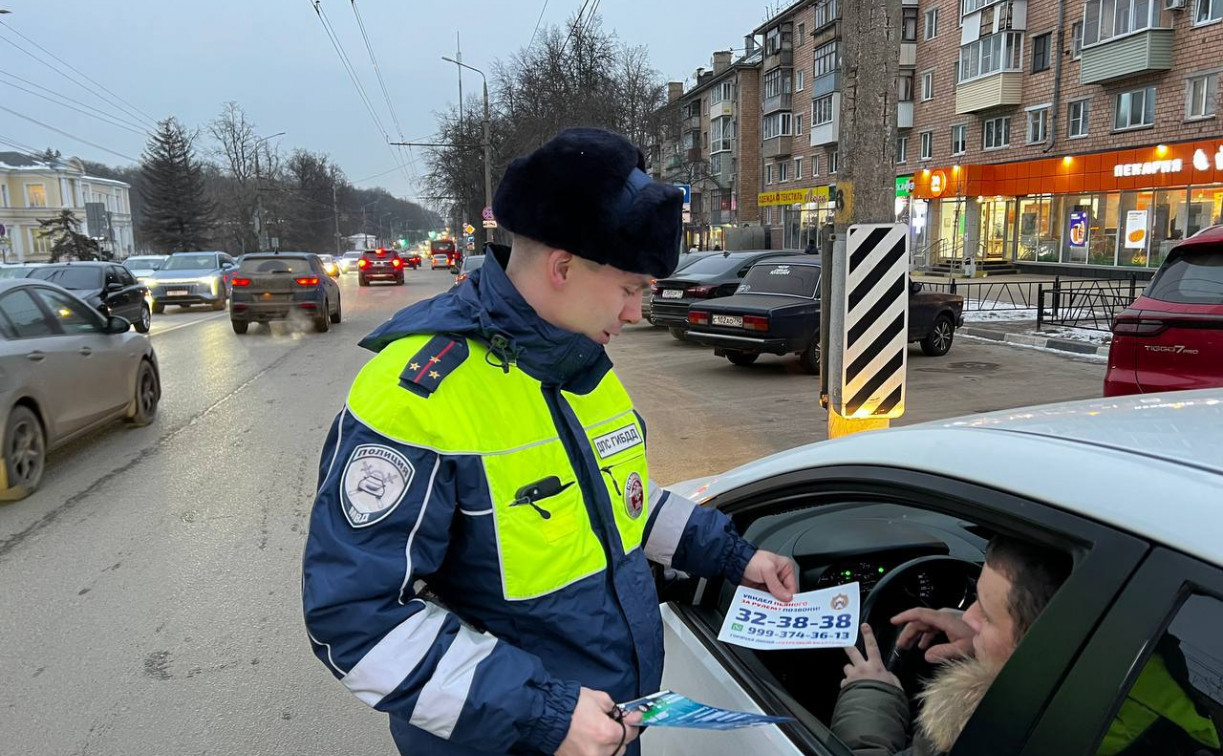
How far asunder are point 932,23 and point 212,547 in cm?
3994

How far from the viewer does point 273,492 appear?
6.13m

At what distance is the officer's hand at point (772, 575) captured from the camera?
1.98m

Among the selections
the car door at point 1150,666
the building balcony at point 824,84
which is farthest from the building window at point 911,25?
the car door at point 1150,666

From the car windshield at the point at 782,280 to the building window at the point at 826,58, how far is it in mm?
36065

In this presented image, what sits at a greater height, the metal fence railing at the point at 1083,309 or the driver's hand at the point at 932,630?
the driver's hand at the point at 932,630

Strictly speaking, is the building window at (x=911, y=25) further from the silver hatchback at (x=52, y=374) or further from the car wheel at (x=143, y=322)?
the silver hatchback at (x=52, y=374)

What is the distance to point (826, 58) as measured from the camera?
4506cm

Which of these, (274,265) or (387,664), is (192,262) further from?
(387,664)

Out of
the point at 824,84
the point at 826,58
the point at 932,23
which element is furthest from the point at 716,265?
the point at 826,58

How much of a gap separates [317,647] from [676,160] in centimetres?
5357

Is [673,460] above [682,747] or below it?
below

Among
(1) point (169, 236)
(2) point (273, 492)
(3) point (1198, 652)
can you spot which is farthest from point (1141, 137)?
(1) point (169, 236)

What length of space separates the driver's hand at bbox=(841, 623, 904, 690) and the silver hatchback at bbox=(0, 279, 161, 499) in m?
6.13

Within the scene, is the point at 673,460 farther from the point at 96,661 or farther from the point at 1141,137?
the point at 1141,137
